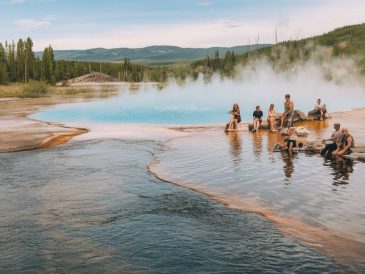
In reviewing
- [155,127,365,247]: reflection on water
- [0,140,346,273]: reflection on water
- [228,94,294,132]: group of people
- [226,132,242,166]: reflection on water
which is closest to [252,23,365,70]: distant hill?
[228,94,294,132]: group of people

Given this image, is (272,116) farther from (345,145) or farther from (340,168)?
(340,168)

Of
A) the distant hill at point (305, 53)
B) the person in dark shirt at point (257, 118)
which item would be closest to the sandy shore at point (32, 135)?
the person in dark shirt at point (257, 118)

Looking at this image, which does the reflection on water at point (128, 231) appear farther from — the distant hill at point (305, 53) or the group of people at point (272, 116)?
the distant hill at point (305, 53)

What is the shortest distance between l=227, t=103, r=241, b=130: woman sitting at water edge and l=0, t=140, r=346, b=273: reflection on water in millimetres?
11067

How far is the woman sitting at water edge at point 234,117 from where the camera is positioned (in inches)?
991

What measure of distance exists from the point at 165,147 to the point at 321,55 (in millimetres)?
133425

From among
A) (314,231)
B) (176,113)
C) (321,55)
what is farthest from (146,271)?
(321,55)

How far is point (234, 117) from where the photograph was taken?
83.1ft

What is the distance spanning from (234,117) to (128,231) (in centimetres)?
1646

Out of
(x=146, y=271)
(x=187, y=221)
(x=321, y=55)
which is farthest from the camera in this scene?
(x=321, y=55)

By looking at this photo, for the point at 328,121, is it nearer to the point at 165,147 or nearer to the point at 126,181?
the point at 165,147

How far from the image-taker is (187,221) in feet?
33.6

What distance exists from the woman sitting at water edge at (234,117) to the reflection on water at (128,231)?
11.1 meters

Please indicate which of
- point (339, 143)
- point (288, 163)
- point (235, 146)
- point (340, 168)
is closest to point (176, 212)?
point (288, 163)
